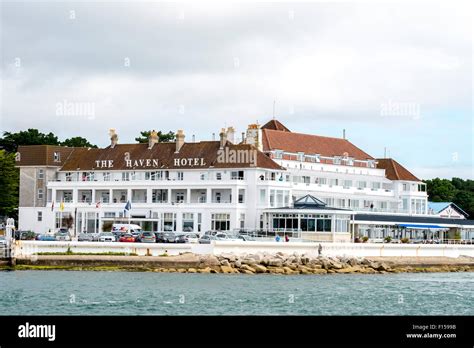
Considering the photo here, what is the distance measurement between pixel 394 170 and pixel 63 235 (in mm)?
45665

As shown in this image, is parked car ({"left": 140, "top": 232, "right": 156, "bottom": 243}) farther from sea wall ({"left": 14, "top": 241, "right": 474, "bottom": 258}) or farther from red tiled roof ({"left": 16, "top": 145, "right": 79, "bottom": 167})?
red tiled roof ({"left": 16, "top": 145, "right": 79, "bottom": 167})

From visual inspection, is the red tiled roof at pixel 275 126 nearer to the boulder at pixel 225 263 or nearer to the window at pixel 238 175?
the window at pixel 238 175

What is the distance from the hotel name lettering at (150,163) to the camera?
103 meters

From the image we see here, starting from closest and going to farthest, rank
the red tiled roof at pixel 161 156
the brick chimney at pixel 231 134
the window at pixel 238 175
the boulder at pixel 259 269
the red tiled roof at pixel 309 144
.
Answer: the boulder at pixel 259 269 < the window at pixel 238 175 < the red tiled roof at pixel 161 156 < the brick chimney at pixel 231 134 < the red tiled roof at pixel 309 144

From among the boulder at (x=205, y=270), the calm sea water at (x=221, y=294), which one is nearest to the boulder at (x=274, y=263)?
the calm sea water at (x=221, y=294)

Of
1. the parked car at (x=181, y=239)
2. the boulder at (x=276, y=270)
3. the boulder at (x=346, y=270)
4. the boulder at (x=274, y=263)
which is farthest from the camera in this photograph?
the parked car at (x=181, y=239)

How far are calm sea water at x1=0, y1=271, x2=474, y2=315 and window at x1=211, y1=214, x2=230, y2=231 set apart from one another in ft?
97.6

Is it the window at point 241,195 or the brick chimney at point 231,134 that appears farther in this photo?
the brick chimney at point 231,134

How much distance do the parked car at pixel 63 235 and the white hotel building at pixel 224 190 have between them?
13.6 feet

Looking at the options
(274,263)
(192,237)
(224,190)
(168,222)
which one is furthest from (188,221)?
(274,263)

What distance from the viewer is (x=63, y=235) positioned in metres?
91.1

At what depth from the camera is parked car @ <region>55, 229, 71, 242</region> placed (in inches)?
3302
